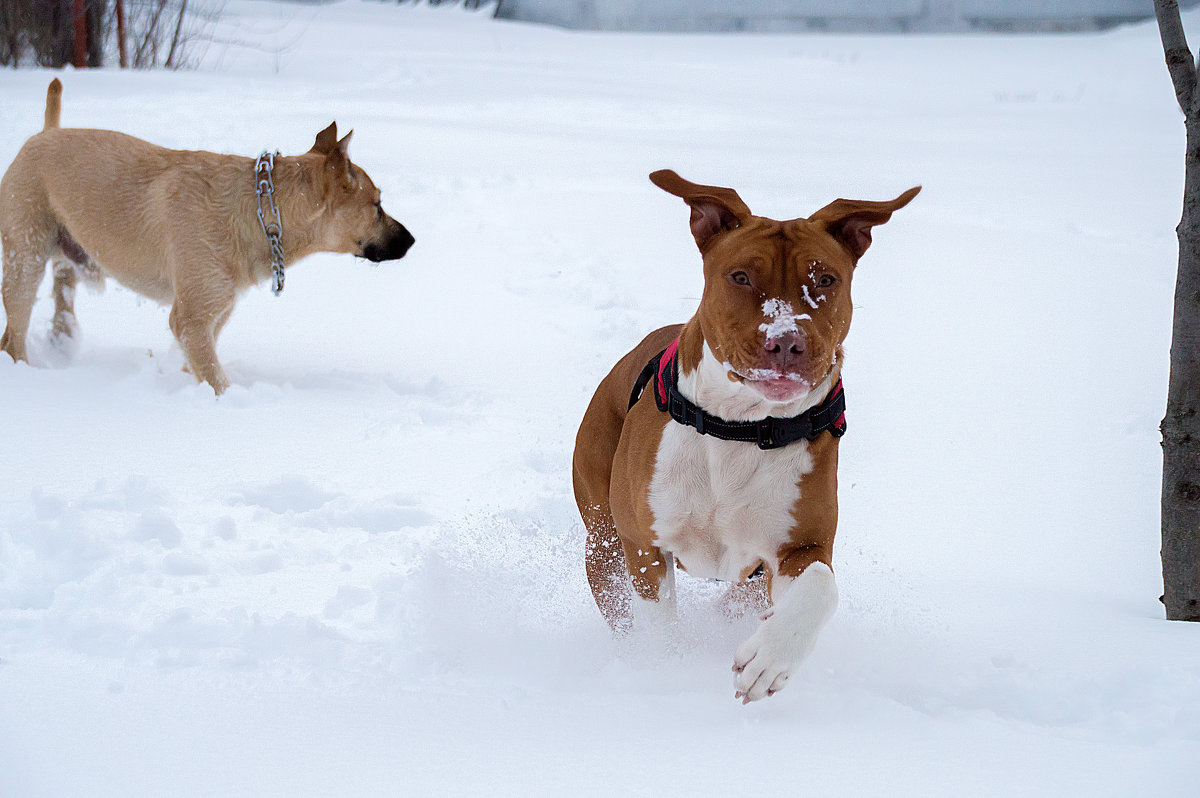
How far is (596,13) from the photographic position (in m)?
30.7

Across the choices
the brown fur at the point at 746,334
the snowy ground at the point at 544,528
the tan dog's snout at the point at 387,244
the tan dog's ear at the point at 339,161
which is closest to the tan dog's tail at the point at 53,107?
the snowy ground at the point at 544,528

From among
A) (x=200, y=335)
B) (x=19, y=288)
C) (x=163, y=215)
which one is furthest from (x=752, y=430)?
(x=19, y=288)

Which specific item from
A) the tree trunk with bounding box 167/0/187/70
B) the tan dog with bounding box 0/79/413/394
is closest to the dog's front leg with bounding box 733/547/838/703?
the tan dog with bounding box 0/79/413/394

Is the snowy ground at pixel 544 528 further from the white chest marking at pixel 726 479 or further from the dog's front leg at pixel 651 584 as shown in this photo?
the white chest marking at pixel 726 479

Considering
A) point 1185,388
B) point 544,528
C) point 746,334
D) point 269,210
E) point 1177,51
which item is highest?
point 1177,51

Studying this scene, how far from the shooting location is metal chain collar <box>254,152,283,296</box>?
5.84 m

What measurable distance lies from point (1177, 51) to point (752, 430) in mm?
1805

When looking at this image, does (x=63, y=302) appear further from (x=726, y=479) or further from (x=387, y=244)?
(x=726, y=479)

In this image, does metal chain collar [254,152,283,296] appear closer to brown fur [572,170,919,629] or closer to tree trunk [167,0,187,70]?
brown fur [572,170,919,629]

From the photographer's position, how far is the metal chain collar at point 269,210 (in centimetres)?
584

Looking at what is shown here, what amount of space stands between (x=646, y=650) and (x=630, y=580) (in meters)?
0.22

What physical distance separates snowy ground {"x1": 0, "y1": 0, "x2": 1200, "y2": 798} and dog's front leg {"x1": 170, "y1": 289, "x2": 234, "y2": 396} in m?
0.22

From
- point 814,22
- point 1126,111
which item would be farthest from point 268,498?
point 814,22

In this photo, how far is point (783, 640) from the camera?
2.42 m
